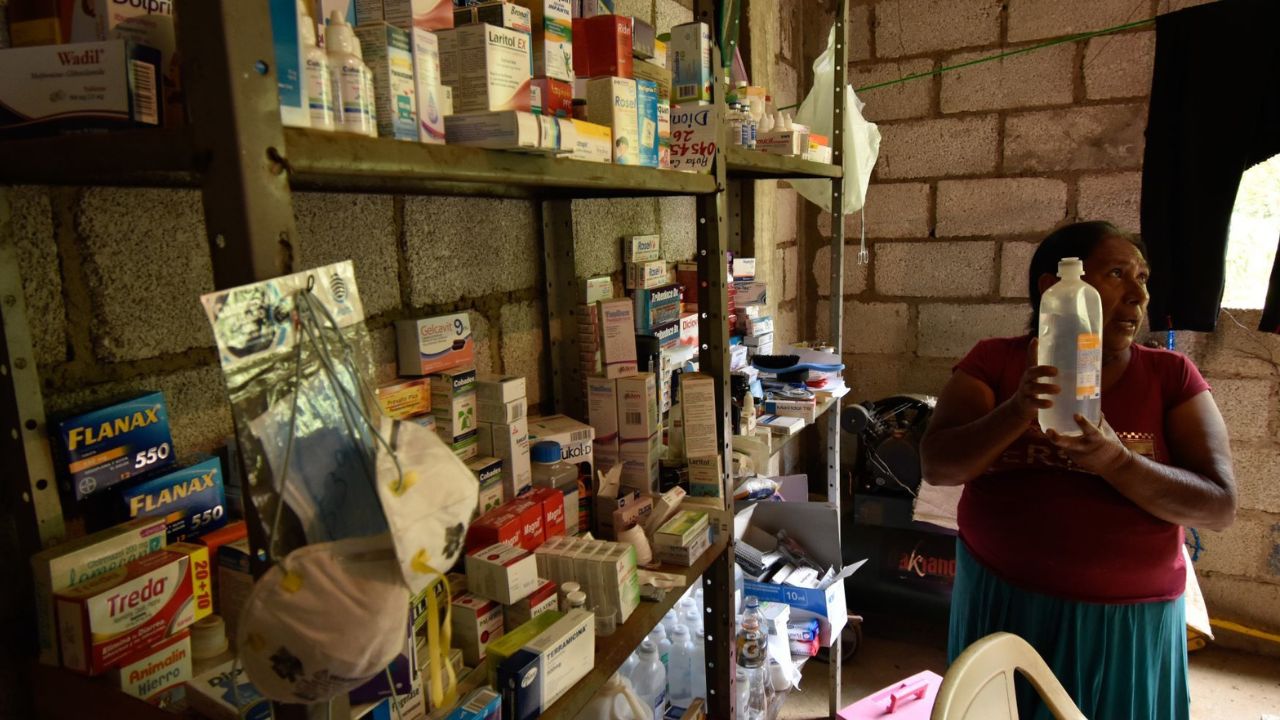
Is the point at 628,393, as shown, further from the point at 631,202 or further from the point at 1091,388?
the point at 1091,388

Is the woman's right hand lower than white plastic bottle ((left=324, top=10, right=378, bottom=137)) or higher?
lower

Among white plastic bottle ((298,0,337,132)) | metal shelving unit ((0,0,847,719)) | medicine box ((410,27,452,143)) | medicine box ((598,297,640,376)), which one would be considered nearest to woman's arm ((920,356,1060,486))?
metal shelving unit ((0,0,847,719))

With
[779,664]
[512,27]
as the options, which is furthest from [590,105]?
[779,664]

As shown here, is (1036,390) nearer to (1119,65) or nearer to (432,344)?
(432,344)

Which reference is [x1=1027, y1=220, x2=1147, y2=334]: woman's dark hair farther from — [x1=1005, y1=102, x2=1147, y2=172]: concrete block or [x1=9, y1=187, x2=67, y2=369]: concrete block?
[x1=9, y1=187, x2=67, y2=369]: concrete block

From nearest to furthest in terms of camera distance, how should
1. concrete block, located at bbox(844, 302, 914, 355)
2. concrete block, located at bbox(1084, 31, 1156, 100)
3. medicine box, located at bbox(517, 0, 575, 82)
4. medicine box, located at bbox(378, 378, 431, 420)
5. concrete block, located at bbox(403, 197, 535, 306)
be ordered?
1. medicine box, located at bbox(517, 0, 575, 82)
2. medicine box, located at bbox(378, 378, 431, 420)
3. concrete block, located at bbox(403, 197, 535, 306)
4. concrete block, located at bbox(1084, 31, 1156, 100)
5. concrete block, located at bbox(844, 302, 914, 355)

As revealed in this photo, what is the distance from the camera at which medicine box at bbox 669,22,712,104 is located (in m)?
1.26

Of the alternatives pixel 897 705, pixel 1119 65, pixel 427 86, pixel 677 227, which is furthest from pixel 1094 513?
pixel 1119 65

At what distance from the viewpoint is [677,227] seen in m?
2.13

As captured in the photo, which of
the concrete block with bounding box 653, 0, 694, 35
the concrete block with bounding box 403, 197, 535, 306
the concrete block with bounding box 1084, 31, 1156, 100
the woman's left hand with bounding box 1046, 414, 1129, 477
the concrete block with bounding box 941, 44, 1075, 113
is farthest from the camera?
the concrete block with bounding box 941, 44, 1075, 113

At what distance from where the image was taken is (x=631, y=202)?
185 centimetres

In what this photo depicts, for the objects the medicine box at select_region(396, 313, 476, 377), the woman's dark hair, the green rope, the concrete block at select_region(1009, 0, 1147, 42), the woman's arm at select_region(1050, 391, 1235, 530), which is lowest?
the woman's arm at select_region(1050, 391, 1235, 530)

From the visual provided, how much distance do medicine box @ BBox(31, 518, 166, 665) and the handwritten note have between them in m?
0.89

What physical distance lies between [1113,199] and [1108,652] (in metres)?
1.93
